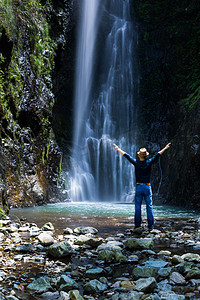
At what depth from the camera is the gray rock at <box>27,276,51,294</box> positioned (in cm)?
278

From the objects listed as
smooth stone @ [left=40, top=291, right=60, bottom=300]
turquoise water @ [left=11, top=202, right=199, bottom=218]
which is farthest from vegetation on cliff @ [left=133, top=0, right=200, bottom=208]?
smooth stone @ [left=40, top=291, right=60, bottom=300]

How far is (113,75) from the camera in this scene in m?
28.5

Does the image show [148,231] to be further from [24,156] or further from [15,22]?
[15,22]

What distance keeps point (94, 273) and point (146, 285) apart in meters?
0.78

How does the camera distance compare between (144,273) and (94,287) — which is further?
(144,273)

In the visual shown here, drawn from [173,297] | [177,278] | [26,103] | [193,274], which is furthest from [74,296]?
[26,103]

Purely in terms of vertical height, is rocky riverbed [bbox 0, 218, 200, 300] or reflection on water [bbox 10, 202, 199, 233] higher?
rocky riverbed [bbox 0, 218, 200, 300]

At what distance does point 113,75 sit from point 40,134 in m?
14.1

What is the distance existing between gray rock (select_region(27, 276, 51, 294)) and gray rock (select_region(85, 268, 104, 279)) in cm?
53

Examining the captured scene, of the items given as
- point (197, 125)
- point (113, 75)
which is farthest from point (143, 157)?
point (113, 75)

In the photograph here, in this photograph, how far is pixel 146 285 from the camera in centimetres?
275

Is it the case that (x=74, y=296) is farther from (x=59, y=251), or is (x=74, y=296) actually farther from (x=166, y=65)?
(x=166, y=65)

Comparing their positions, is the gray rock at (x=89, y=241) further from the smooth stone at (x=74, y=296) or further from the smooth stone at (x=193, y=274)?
the smooth stone at (x=74, y=296)

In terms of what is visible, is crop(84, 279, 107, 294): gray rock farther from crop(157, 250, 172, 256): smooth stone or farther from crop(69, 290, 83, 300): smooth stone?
crop(157, 250, 172, 256): smooth stone
